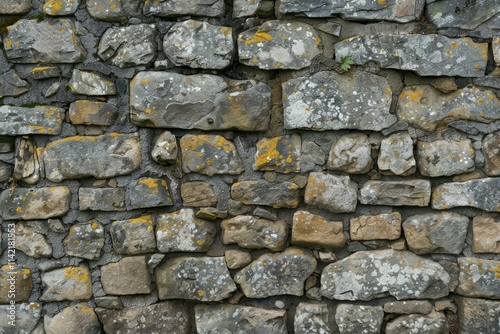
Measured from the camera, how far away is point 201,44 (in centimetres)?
281

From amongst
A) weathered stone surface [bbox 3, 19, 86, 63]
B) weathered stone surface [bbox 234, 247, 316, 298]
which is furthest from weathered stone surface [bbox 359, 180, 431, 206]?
weathered stone surface [bbox 3, 19, 86, 63]

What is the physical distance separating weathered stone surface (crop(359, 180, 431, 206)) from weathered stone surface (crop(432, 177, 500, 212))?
0.07m

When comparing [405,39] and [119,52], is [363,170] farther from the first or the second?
[119,52]

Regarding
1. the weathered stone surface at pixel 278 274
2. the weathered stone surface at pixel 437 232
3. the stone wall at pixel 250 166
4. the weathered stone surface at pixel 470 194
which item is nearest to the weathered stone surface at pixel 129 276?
the stone wall at pixel 250 166

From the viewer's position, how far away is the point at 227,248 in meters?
2.90

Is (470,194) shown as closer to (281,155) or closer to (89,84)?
(281,155)

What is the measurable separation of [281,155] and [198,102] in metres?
0.54

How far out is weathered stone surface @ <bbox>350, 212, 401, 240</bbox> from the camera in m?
2.78

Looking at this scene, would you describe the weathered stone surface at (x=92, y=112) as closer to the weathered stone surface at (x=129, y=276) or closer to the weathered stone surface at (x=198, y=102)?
the weathered stone surface at (x=198, y=102)

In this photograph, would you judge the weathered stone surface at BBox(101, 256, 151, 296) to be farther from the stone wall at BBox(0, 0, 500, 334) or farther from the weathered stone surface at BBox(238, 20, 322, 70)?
the weathered stone surface at BBox(238, 20, 322, 70)

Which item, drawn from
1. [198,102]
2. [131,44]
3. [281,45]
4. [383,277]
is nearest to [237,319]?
[383,277]

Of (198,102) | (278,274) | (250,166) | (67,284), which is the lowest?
(67,284)

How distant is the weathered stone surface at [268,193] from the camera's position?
2.81m

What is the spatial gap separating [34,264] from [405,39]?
95.3 inches
